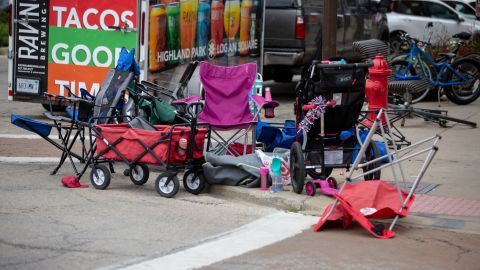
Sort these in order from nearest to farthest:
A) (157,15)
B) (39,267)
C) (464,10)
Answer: (39,267) < (157,15) < (464,10)

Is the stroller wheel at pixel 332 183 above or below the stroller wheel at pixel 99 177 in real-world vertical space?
above

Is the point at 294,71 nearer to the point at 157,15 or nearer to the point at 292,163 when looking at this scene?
the point at 157,15

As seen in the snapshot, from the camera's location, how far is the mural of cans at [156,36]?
12422 millimetres

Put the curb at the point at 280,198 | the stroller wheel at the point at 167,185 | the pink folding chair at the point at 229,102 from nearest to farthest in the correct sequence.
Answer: the curb at the point at 280,198 → the stroller wheel at the point at 167,185 → the pink folding chair at the point at 229,102

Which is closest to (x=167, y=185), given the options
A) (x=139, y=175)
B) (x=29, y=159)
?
(x=139, y=175)

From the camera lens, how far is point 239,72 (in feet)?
33.1

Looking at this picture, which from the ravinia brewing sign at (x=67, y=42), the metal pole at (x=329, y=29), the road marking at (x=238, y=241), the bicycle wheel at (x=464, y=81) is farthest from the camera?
the bicycle wheel at (x=464, y=81)

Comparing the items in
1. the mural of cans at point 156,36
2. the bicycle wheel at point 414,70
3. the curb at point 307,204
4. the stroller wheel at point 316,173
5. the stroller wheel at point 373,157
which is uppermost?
the mural of cans at point 156,36

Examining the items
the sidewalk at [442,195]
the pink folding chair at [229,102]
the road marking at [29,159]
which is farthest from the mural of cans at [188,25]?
the sidewalk at [442,195]

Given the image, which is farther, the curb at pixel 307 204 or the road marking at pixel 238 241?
the curb at pixel 307 204

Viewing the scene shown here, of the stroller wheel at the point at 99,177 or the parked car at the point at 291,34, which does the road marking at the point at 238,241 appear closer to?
the stroller wheel at the point at 99,177

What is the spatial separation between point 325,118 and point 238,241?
1937 mm

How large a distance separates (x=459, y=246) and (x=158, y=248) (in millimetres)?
2394

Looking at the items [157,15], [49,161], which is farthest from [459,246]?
[157,15]
